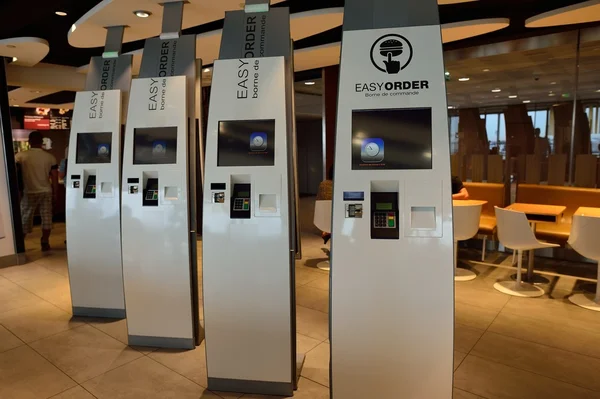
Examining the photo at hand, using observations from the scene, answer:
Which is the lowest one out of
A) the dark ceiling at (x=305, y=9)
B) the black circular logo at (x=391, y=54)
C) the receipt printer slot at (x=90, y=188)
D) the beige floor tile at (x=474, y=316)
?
the beige floor tile at (x=474, y=316)

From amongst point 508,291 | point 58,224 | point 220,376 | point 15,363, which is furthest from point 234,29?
point 58,224

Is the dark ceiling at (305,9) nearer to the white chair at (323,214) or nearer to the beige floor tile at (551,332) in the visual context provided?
the white chair at (323,214)

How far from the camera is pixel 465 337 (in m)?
3.73

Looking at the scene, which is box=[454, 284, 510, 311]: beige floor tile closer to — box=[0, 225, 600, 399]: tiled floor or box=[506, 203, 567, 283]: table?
box=[0, 225, 600, 399]: tiled floor

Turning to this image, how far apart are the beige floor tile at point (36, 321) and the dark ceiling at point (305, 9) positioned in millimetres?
3393

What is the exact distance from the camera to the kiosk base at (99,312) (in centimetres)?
427

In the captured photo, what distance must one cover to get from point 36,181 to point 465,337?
6810mm

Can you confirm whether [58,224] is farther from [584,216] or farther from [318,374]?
[584,216]

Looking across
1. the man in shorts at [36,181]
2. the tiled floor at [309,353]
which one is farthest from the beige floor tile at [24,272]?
the man in shorts at [36,181]

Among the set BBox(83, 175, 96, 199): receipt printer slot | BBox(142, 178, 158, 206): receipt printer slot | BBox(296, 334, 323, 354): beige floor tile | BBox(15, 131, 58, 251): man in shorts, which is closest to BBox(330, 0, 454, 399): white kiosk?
BBox(296, 334, 323, 354): beige floor tile

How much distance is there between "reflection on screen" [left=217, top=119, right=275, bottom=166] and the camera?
2771 mm

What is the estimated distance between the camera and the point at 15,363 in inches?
133

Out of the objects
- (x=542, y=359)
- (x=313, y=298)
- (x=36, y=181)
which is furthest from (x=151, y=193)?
(x=36, y=181)

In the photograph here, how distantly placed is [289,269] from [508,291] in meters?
3.31
